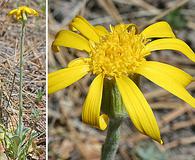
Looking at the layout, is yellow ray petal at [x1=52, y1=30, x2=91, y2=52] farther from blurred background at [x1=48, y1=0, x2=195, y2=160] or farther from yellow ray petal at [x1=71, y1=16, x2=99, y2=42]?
blurred background at [x1=48, y1=0, x2=195, y2=160]

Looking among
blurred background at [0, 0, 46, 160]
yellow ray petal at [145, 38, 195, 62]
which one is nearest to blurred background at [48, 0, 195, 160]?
blurred background at [0, 0, 46, 160]

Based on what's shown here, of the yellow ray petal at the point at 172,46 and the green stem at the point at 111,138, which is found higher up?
the yellow ray petal at the point at 172,46

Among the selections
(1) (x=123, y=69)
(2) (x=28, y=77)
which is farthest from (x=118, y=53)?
(2) (x=28, y=77)

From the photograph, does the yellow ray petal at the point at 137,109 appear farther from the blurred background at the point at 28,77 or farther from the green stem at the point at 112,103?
the blurred background at the point at 28,77

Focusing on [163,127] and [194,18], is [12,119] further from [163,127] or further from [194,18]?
[194,18]

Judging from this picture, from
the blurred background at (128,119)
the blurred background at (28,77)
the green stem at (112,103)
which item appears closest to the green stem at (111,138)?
the green stem at (112,103)

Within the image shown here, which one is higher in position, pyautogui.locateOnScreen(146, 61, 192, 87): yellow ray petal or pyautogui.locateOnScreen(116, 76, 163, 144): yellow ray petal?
pyautogui.locateOnScreen(146, 61, 192, 87): yellow ray petal

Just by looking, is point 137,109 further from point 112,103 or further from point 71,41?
point 71,41
